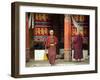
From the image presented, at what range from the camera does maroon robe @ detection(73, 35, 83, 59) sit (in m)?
1.64

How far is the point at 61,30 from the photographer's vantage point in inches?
62.7

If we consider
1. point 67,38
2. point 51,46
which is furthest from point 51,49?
point 67,38

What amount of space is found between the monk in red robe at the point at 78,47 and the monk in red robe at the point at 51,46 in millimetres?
156

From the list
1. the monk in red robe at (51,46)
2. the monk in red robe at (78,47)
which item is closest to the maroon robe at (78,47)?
the monk in red robe at (78,47)

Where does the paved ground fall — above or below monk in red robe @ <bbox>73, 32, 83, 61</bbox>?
below

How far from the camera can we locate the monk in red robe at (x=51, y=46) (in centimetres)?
156

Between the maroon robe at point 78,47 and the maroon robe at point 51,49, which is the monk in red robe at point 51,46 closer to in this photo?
the maroon robe at point 51,49

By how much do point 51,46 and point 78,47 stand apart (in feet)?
0.66

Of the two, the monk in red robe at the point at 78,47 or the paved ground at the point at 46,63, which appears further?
the monk in red robe at the point at 78,47

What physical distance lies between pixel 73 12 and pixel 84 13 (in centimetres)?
9

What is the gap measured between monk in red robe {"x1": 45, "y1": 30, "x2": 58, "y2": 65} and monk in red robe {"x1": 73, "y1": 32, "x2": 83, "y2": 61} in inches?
6.2

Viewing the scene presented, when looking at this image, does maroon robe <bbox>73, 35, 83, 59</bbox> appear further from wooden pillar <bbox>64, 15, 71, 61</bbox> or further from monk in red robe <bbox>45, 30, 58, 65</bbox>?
monk in red robe <bbox>45, 30, 58, 65</bbox>

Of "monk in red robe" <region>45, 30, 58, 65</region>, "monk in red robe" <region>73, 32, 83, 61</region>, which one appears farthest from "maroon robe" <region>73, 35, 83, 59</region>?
"monk in red robe" <region>45, 30, 58, 65</region>

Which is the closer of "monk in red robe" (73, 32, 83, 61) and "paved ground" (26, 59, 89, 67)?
"paved ground" (26, 59, 89, 67)
